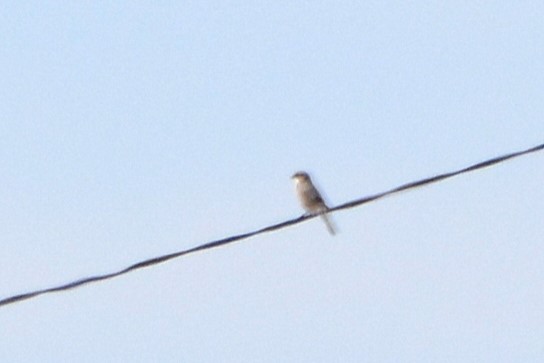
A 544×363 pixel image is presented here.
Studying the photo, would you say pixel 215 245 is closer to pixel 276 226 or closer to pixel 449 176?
pixel 276 226

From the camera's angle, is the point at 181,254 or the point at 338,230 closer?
the point at 181,254

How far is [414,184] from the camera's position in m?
16.9

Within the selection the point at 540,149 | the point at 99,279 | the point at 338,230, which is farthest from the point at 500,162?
the point at 338,230

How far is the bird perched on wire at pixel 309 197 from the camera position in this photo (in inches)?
1120

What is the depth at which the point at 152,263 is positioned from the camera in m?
Result: 16.8

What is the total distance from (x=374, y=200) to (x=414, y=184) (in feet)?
1.14

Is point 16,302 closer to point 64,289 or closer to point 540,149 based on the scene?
point 64,289

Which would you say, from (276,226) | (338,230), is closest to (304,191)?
(338,230)

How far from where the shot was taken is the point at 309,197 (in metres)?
28.7

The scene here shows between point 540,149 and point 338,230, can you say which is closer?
point 540,149

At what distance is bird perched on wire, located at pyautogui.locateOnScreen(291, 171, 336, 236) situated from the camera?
93.4 feet

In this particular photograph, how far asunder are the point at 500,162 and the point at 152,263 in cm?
258

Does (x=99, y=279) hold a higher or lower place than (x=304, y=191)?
lower

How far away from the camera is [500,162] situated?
54.2ft
